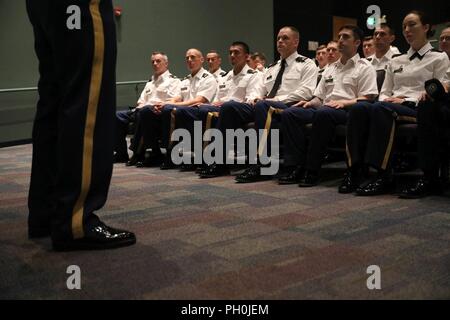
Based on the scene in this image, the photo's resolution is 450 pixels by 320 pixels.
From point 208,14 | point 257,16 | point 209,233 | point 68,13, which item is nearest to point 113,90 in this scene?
point 68,13

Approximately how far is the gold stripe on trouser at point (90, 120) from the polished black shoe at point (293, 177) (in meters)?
1.67

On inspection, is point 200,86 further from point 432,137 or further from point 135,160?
point 432,137

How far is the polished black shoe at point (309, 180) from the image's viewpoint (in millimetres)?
2895

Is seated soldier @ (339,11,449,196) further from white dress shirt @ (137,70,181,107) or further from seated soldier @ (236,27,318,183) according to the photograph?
white dress shirt @ (137,70,181,107)

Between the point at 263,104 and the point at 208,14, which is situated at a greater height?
the point at 208,14

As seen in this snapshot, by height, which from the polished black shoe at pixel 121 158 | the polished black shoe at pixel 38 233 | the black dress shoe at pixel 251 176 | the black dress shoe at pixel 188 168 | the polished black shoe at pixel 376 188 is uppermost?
the polished black shoe at pixel 38 233

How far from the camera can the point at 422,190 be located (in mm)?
2498

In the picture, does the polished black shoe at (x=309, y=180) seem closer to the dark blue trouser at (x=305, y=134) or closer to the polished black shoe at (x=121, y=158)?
the dark blue trouser at (x=305, y=134)

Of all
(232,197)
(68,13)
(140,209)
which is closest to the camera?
(68,13)

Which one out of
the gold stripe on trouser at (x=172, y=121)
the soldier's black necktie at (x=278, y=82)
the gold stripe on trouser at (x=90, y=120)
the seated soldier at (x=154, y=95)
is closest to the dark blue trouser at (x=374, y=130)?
the soldier's black necktie at (x=278, y=82)

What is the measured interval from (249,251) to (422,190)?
52.1 inches

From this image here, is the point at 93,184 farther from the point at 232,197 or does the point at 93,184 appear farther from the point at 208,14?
the point at 208,14

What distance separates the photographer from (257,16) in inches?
321

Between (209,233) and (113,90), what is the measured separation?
2.17ft
